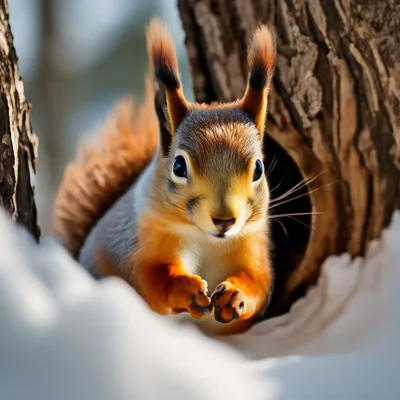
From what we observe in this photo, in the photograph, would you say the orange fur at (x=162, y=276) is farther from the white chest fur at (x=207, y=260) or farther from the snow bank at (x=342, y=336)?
the snow bank at (x=342, y=336)

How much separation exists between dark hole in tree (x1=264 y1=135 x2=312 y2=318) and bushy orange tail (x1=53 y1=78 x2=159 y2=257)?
21 centimetres

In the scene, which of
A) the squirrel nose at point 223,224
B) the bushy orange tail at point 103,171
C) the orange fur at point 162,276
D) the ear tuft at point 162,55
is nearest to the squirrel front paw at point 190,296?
the orange fur at point 162,276

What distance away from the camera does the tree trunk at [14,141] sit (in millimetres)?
917

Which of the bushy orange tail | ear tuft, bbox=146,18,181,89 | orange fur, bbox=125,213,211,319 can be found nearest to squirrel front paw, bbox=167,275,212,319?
orange fur, bbox=125,213,211,319

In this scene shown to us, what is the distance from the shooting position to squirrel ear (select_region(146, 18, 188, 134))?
2.89 ft

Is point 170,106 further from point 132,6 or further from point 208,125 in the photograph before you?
point 132,6

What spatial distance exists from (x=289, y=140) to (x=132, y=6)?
316mm

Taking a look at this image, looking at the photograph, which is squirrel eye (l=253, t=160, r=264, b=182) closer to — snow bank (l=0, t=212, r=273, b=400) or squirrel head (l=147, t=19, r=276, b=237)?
squirrel head (l=147, t=19, r=276, b=237)

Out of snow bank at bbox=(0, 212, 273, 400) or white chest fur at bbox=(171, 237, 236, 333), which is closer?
snow bank at bbox=(0, 212, 273, 400)

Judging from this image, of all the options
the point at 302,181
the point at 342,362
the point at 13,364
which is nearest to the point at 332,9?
the point at 302,181

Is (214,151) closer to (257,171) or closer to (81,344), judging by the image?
(257,171)

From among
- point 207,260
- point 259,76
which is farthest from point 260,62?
point 207,260

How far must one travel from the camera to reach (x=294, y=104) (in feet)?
3.87

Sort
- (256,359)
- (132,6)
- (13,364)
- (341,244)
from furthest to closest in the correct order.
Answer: (341,244)
(132,6)
(256,359)
(13,364)
